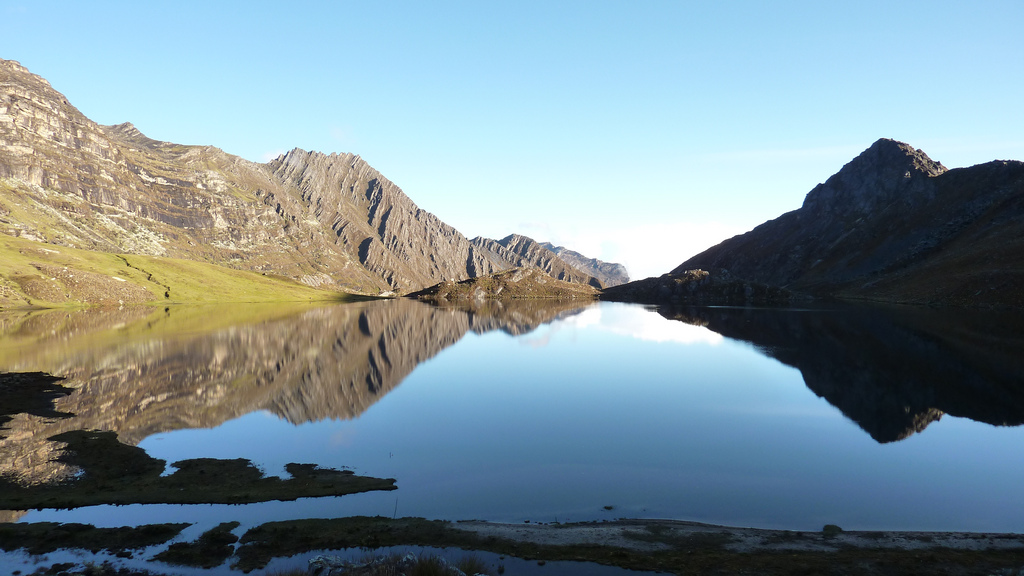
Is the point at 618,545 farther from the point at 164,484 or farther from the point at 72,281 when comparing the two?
the point at 72,281

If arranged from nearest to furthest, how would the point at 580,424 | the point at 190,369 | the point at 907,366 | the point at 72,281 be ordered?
the point at 580,424
the point at 907,366
the point at 190,369
the point at 72,281

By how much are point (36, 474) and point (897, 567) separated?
145ft

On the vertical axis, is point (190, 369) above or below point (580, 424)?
below

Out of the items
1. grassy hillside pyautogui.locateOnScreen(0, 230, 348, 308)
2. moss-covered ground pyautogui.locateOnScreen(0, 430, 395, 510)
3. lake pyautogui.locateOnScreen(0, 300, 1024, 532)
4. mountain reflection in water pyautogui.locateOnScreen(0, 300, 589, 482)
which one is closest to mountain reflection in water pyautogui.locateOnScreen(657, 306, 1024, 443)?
lake pyautogui.locateOnScreen(0, 300, 1024, 532)

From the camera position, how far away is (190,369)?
58156 mm

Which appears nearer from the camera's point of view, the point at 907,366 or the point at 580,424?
the point at 580,424

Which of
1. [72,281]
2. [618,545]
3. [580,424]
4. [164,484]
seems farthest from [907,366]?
[72,281]

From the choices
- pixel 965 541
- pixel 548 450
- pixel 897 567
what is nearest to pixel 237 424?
pixel 548 450


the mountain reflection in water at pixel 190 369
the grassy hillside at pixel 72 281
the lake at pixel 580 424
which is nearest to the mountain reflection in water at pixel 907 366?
the lake at pixel 580 424

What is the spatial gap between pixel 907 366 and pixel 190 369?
3494 inches

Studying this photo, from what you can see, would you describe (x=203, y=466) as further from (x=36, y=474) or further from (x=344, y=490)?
(x=344, y=490)

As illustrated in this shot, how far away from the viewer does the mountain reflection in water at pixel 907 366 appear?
40406mm

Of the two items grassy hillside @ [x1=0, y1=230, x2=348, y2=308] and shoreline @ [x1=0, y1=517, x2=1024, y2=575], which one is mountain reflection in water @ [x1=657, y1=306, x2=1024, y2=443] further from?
grassy hillside @ [x1=0, y1=230, x2=348, y2=308]

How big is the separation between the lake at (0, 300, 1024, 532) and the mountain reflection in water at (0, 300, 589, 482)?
358 mm
